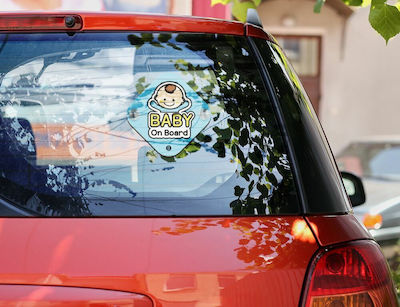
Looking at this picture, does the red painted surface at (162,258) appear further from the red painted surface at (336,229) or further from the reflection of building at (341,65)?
the reflection of building at (341,65)

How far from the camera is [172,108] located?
2158 millimetres

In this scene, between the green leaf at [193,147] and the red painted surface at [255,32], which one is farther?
the red painted surface at [255,32]

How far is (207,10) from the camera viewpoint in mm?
7570

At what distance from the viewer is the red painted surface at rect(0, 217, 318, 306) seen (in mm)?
1896

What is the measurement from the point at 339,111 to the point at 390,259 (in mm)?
10997

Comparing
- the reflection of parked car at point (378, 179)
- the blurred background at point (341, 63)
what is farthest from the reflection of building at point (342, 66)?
→ the reflection of parked car at point (378, 179)

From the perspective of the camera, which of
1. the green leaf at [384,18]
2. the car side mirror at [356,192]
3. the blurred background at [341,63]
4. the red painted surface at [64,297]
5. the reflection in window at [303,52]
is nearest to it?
the red painted surface at [64,297]

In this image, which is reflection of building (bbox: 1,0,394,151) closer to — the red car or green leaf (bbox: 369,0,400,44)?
green leaf (bbox: 369,0,400,44)

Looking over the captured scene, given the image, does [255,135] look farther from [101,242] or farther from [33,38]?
[33,38]

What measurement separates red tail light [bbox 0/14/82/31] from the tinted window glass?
55 cm

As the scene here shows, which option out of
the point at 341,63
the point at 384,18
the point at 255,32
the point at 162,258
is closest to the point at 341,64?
the point at 341,63

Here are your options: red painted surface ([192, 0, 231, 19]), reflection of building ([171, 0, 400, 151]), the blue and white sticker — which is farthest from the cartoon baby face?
reflection of building ([171, 0, 400, 151])

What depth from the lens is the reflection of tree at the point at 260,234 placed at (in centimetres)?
196

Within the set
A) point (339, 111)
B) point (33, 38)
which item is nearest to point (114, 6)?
point (33, 38)
